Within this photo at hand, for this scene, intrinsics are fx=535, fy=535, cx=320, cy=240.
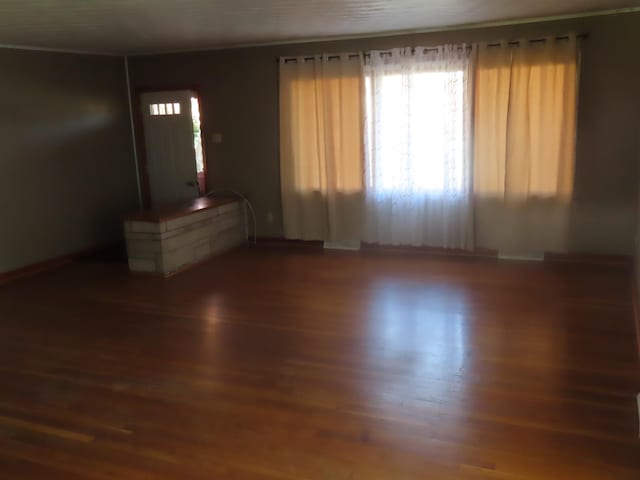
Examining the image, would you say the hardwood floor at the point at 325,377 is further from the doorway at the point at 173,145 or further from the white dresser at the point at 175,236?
the doorway at the point at 173,145

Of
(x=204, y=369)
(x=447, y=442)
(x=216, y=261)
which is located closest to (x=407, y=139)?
(x=216, y=261)

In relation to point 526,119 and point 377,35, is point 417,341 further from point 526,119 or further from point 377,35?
point 377,35

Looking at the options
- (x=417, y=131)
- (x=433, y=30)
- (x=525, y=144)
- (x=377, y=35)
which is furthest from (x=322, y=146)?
(x=525, y=144)

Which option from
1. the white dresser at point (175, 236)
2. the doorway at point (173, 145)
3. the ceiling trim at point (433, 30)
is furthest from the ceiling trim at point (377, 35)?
the white dresser at point (175, 236)

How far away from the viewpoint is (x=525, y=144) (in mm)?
5227

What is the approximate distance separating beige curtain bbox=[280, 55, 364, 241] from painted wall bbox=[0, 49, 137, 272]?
7.22ft

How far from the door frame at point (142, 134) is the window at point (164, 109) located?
0.17 m

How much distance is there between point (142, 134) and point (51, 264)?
206 centimetres

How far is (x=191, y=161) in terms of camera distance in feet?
22.1

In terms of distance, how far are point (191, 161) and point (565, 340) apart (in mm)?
4830

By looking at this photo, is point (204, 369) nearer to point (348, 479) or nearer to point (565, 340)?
point (348, 479)

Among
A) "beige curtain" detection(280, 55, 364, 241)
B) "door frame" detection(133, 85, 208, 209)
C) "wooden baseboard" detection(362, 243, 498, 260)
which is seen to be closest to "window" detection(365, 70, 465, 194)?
"beige curtain" detection(280, 55, 364, 241)

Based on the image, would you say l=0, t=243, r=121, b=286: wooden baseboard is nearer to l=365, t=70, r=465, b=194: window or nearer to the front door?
the front door

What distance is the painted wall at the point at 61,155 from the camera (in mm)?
5445
